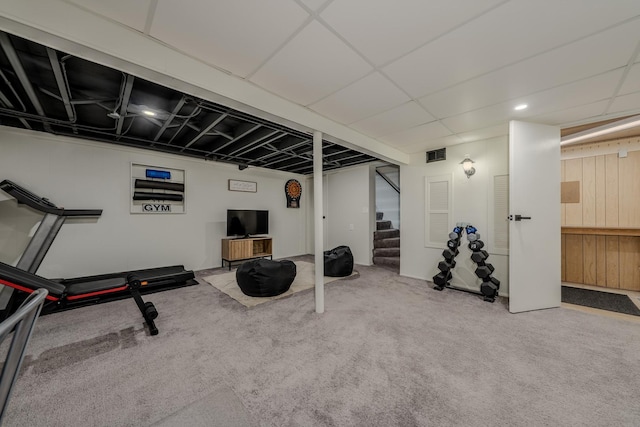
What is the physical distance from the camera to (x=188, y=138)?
418 centimetres

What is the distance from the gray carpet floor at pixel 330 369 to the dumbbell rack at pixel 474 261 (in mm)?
439

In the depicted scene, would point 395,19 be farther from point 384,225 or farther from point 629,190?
point 384,225

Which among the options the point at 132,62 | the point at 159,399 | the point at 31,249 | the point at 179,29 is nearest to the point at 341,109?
the point at 179,29

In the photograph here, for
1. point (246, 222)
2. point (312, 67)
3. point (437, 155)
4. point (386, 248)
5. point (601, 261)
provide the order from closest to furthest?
point (312, 67) → point (601, 261) → point (437, 155) → point (246, 222) → point (386, 248)

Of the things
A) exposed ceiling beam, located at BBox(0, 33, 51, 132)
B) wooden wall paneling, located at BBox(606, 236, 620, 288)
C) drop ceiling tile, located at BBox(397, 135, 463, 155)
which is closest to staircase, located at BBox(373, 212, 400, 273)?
drop ceiling tile, located at BBox(397, 135, 463, 155)

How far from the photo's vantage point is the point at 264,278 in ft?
11.2

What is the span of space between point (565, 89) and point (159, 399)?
4439mm

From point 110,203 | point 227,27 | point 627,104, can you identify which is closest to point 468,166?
point 627,104

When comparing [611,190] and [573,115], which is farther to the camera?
[611,190]

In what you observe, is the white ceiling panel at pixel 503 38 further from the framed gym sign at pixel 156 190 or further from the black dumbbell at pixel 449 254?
the framed gym sign at pixel 156 190

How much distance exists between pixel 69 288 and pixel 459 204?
548 cm

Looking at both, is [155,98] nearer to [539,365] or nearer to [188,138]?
[188,138]

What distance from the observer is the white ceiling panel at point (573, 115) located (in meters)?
2.71

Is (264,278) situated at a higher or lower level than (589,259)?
lower
